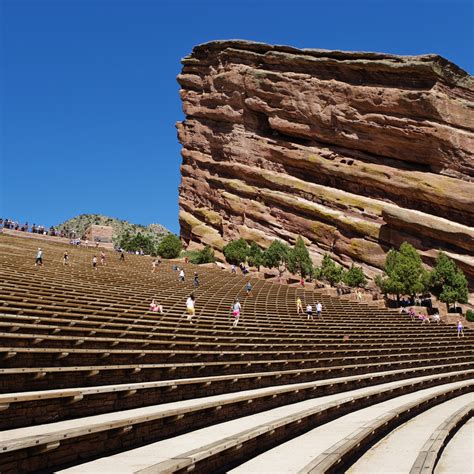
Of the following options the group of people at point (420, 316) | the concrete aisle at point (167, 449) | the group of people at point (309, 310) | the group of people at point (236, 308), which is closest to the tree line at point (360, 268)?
the group of people at point (420, 316)

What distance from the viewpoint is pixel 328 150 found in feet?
251

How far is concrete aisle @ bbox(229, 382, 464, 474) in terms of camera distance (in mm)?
7539

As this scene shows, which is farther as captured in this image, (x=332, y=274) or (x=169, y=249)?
(x=169, y=249)

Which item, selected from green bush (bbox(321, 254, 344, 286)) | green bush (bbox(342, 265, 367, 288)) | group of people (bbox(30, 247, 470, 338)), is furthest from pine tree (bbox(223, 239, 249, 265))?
group of people (bbox(30, 247, 470, 338))

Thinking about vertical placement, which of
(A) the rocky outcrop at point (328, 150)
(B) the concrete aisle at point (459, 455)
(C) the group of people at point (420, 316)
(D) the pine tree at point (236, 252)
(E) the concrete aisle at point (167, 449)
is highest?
(A) the rocky outcrop at point (328, 150)

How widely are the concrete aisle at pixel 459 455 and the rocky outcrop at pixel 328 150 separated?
175ft

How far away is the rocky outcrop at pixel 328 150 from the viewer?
67.1 meters

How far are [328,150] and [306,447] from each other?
70.8m

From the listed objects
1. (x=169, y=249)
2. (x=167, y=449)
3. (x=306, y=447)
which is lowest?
(x=306, y=447)

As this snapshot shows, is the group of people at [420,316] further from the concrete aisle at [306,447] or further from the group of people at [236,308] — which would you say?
the concrete aisle at [306,447]

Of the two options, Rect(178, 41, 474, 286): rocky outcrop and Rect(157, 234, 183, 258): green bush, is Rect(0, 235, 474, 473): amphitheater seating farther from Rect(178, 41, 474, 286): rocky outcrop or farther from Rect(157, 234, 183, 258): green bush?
Rect(178, 41, 474, 286): rocky outcrop

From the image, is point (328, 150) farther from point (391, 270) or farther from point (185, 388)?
point (185, 388)

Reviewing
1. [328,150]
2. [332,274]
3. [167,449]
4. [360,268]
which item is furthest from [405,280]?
[167,449]

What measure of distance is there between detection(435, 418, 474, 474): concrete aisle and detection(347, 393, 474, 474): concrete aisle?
0.44 meters
